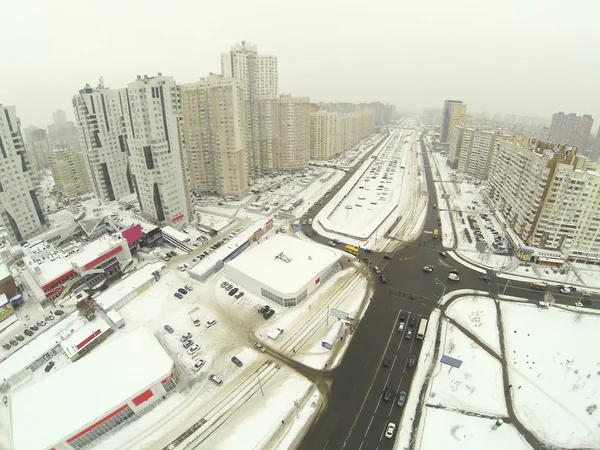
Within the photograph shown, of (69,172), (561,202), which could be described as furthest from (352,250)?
(69,172)

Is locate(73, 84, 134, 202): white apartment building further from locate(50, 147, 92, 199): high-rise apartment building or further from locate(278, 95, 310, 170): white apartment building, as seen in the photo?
locate(278, 95, 310, 170): white apartment building

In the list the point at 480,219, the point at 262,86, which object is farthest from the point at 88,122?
the point at 480,219

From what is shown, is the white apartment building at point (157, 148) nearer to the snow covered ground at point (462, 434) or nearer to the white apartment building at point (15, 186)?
the white apartment building at point (15, 186)

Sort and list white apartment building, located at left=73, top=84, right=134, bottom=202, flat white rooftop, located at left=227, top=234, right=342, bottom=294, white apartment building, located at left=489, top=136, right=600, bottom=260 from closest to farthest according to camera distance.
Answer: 1. flat white rooftop, located at left=227, top=234, right=342, bottom=294
2. white apartment building, located at left=489, top=136, right=600, bottom=260
3. white apartment building, located at left=73, top=84, right=134, bottom=202

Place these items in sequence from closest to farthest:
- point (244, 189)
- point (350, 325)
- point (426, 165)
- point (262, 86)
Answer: point (350, 325)
point (244, 189)
point (262, 86)
point (426, 165)

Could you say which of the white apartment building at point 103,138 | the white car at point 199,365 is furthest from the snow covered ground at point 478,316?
the white apartment building at point 103,138

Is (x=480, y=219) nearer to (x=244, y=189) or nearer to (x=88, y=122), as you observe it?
(x=244, y=189)

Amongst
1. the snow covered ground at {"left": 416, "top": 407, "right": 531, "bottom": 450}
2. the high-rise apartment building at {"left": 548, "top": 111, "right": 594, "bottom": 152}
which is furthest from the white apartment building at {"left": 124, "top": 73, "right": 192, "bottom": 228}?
the high-rise apartment building at {"left": 548, "top": 111, "right": 594, "bottom": 152}
